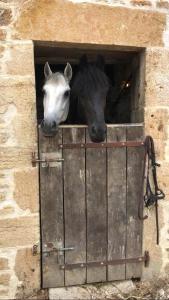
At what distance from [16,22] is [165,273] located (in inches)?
106

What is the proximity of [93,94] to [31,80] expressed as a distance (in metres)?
0.53

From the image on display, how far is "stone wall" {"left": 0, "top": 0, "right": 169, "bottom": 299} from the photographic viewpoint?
2.85 m

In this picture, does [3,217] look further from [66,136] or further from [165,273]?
[165,273]

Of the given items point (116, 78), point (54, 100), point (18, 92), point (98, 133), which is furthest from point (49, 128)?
point (116, 78)

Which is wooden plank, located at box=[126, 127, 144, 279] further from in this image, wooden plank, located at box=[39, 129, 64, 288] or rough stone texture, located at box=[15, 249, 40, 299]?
rough stone texture, located at box=[15, 249, 40, 299]

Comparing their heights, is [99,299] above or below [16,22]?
below

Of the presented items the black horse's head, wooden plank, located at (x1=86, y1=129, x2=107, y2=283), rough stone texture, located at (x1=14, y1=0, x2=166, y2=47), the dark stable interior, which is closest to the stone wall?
rough stone texture, located at (x1=14, y1=0, x2=166, y2=47)

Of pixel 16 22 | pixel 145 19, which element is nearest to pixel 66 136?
pixel 16 22

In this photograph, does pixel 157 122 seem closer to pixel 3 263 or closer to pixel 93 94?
pixel 93 94

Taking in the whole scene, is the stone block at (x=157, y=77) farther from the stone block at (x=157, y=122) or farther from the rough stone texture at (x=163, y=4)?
the rough stone texture at (x=163, y=4)

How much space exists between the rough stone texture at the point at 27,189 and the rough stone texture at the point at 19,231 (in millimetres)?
117

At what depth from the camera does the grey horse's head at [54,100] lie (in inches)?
105

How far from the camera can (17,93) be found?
114 inches

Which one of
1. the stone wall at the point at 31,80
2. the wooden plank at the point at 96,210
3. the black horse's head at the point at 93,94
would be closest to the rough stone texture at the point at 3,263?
the stone wall at the point at 31,80
